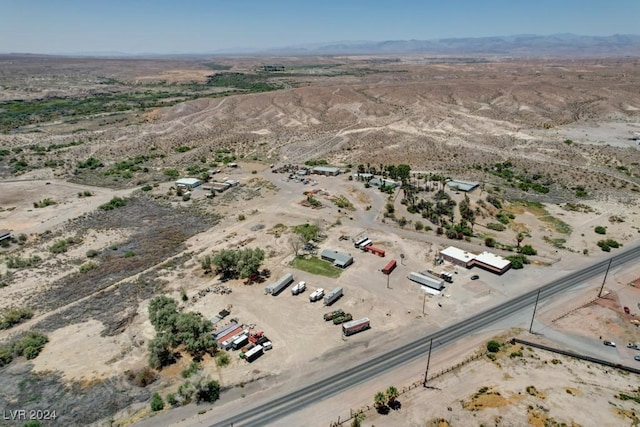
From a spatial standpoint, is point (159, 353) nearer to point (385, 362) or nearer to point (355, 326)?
point (355, 326)

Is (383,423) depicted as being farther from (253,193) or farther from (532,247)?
(253,193)

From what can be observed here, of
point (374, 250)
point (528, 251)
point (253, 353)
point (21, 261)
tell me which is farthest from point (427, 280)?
point (21, 261)

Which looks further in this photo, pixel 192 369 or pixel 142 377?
pixel 192 369

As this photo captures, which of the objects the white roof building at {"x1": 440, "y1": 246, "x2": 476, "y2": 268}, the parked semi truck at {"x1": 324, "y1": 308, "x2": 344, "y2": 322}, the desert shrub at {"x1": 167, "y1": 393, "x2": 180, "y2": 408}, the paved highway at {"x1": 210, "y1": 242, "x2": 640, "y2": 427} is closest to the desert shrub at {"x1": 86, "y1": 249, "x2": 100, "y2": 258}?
the desert shrub at {"x1": 167, "y1": 393, "x2": 180, "y2": 408}

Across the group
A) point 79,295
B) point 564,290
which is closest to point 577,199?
point 564,290

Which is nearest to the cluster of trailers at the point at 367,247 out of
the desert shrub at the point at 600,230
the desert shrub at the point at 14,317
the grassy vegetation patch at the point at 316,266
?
the grassy vegetation patch at the point at 316,266
